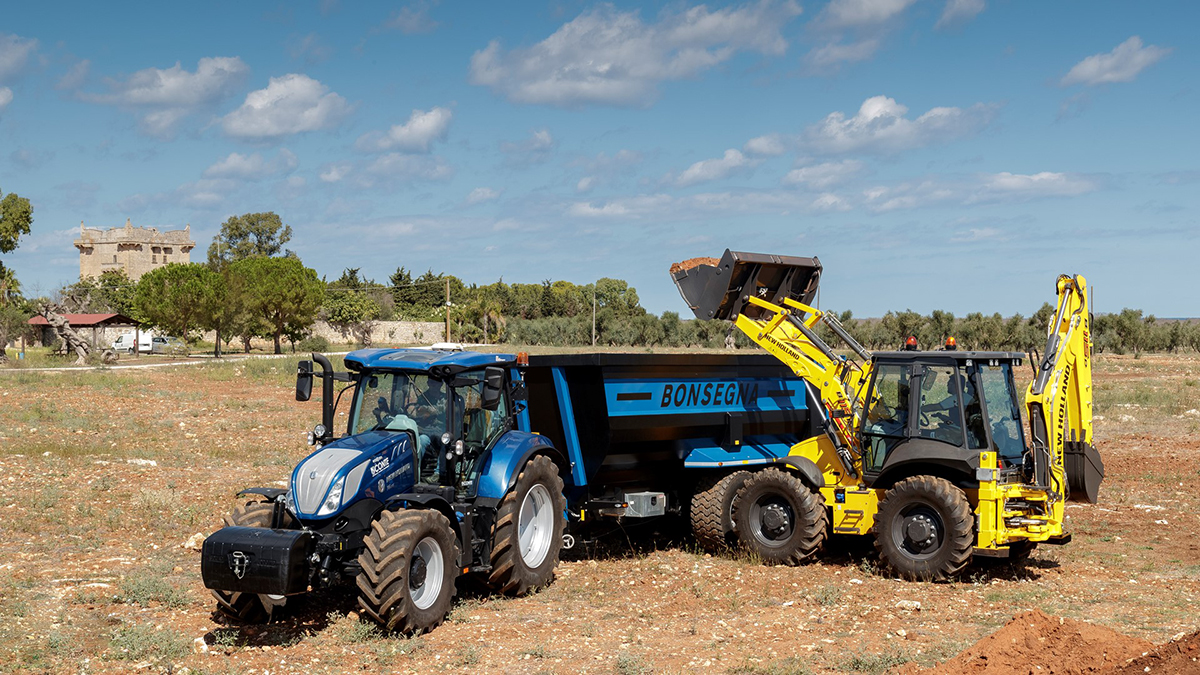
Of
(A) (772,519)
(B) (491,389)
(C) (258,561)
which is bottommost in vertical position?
(A) (772,519)

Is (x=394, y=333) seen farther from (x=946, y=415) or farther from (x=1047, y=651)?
(x=1047, y=651)

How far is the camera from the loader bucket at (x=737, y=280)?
40.2 ft

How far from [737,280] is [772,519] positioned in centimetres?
295

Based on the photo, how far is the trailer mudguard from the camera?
377 inches

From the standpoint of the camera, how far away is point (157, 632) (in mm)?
8281

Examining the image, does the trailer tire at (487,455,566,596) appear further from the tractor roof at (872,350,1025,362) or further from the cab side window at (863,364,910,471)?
the tractor roof at (872,350,1025,362)

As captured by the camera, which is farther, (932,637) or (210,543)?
(932,637)

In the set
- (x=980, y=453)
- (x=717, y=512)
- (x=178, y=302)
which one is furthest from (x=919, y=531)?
(x=178, y=302)

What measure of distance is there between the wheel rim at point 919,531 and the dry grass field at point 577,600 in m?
0.40

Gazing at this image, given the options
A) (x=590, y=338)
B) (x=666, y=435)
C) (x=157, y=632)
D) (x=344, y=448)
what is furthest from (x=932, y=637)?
(x=590, y=338)

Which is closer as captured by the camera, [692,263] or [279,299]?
[692,263]

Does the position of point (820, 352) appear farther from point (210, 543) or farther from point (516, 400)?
point (210, 543)

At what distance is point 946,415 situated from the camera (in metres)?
10.8

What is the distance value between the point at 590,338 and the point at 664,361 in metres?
68.0
